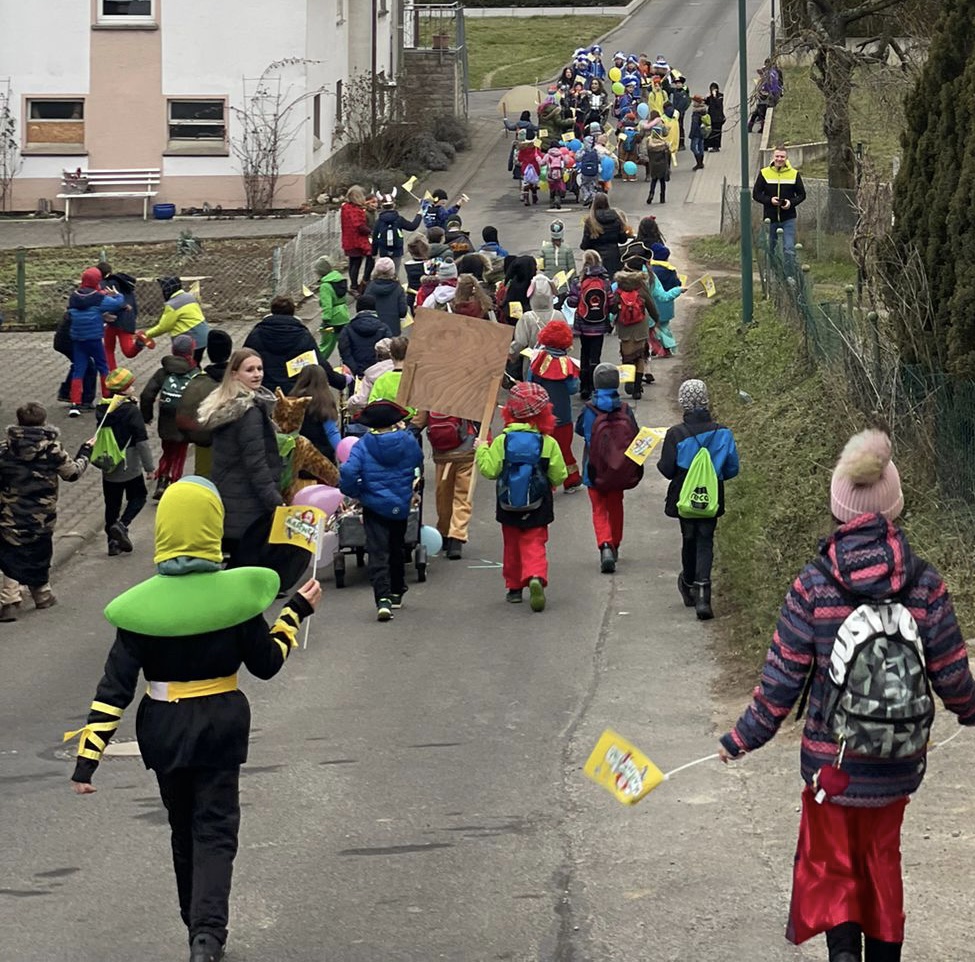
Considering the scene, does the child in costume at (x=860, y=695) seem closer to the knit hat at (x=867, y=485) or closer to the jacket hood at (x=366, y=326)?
the knit hat at (x=867, y=485)

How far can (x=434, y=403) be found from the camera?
14023 mm

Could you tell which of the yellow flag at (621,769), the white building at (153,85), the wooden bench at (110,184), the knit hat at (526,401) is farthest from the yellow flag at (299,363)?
the wooden bench at (110,184)

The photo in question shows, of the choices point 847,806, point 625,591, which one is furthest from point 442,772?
point 625,591

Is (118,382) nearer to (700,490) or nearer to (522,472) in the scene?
(522,472)

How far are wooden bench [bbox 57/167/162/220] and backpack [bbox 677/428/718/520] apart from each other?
2759 cm

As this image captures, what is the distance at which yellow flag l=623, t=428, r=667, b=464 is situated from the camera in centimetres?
1311

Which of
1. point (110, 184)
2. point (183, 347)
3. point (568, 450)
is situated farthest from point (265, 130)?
point (183, 347)

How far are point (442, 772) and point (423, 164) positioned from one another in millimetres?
35348

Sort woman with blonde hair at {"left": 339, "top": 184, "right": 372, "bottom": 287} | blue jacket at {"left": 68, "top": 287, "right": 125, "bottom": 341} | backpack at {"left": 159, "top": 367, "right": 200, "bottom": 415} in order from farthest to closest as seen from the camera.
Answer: woman with blonde hair at {"left": 339, "top": 184, "right": 372, "bottom": 287} < blue jacket at {"left": 68, "top": 287, "right": 125, "bottom": 341} < backpack at {"left": 159, "top": 367, "right": 200, "bottom": 415}

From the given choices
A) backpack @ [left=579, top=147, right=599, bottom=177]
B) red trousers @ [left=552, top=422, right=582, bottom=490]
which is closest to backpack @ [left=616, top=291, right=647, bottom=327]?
red trousers @ [left=552, top=422, right=582, bottom=490]

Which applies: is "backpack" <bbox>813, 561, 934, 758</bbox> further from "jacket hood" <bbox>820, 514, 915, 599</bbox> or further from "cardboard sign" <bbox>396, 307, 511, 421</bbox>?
"cardboard sign" <bbox>396, 307, 511, 421</bbox>

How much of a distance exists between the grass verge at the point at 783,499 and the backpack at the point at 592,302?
1524mm

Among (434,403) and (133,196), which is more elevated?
(133,196)

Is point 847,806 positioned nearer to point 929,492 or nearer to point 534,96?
point 929,492
